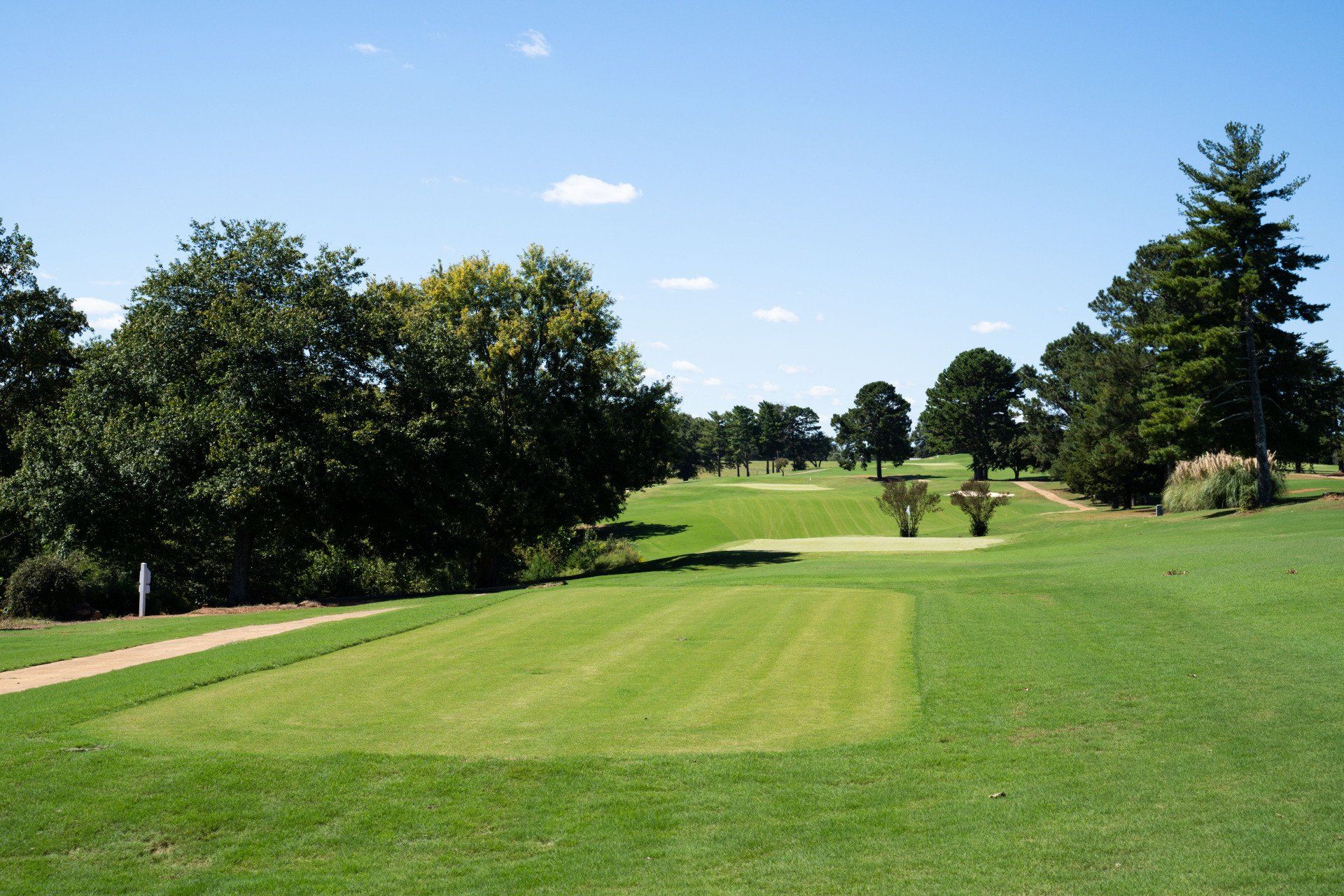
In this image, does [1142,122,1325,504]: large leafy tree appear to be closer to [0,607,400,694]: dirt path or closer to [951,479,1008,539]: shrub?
[951,479,1008,539]: shrub

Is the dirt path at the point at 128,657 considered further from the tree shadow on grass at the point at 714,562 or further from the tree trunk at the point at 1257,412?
A: the tree trunk at the point at 1257,412

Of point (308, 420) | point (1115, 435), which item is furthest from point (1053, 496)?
point (308, 420)

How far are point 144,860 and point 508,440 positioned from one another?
95.8 feet

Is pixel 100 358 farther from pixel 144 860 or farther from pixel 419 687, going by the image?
pixel 144 860

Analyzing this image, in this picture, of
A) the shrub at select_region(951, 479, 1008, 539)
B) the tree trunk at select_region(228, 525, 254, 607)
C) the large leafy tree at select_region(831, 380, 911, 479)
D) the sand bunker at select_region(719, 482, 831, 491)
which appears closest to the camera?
the tree trunk at select_region(228, 525, 254, 607)

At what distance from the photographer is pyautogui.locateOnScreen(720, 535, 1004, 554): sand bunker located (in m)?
40.6

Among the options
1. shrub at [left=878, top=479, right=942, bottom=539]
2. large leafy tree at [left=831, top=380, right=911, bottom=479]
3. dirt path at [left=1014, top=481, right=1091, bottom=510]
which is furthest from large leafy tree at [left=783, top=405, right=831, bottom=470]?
shrub at [left=878, top=479, right=942, bottom=539]

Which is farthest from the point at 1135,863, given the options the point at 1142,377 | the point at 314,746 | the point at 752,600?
the point at 1142,377

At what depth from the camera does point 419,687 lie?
1116 centimetres

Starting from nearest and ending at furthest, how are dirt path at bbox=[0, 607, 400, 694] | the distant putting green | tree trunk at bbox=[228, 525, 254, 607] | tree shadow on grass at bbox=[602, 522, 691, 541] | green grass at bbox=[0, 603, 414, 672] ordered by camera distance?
1. the distant putting green
2. dirt path at bbox=[0, 607, 400, 694]
3. green grass at bbox=[0, 603, 414, 672]
4. tree trunk at bbox=[228, 525, 254, 607]
5. tree shadow on grass at bbox=[602, 522, 691, 541]

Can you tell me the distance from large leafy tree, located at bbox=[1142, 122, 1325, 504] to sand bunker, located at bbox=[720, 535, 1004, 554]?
10.2 m

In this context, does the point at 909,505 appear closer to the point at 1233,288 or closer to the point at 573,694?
the point at 1233,288

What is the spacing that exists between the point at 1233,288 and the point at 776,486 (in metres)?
67.6

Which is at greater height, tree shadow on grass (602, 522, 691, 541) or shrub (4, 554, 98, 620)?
shrub (4, 554, 98, 620)
